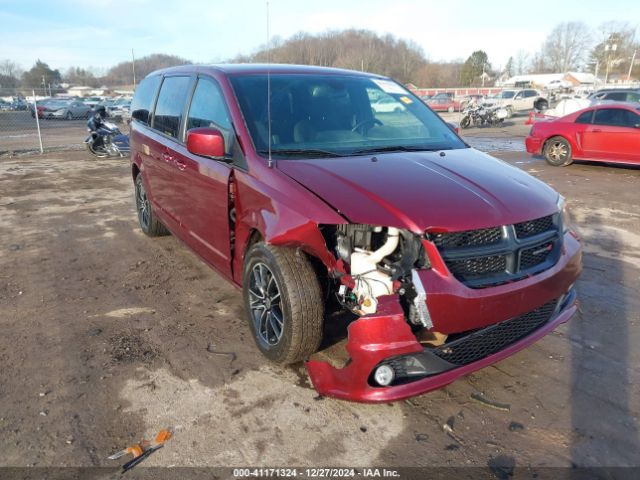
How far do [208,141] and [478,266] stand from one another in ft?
6.05

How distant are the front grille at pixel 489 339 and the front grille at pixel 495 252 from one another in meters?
0.27

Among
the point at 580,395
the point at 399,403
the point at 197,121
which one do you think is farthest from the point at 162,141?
the point at 580,395

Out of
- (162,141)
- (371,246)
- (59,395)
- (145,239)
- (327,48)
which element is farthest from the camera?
(327,48)

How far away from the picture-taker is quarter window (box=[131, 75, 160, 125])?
537cm

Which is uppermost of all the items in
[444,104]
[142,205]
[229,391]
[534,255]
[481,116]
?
[444,104]

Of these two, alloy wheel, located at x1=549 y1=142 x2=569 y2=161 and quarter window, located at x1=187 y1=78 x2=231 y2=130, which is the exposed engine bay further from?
alloy wheel, located at x1=549 y1=142 x2=569 y2=161

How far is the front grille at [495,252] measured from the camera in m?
2.59

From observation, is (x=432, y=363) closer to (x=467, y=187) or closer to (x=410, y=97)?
(x=467, y=187)

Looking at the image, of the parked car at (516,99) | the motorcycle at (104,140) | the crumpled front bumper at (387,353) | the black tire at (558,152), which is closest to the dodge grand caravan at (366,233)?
the crumpled front bumper at (387,353)

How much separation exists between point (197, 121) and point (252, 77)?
595 millimetres

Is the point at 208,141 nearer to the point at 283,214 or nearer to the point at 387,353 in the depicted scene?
the point at 283,214

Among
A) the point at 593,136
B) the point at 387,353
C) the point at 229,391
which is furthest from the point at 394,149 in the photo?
the point at 593,136

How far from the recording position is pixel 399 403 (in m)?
2.93

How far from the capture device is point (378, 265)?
270 centimetres
